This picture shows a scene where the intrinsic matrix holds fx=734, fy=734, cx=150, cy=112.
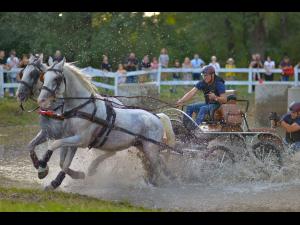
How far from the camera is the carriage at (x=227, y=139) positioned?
11586 mm

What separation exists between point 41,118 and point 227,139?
10.0 feet

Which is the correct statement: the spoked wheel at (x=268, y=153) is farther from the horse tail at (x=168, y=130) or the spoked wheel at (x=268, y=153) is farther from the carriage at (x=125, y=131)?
the horse tail at (x=168, y=130)

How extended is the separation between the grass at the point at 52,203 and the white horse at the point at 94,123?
82 cm

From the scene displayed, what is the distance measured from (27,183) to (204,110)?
9.92 feet

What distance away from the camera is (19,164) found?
1341 cm

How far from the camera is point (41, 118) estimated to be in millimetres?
10547

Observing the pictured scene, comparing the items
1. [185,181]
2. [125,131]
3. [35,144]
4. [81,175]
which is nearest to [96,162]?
[81,175]

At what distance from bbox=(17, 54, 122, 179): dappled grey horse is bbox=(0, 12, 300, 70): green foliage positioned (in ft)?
56.0

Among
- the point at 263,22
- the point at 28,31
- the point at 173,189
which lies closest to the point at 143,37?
the point at 28,31

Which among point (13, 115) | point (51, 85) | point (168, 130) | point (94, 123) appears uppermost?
point (51, 85)

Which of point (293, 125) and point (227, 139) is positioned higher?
point (293, 125)

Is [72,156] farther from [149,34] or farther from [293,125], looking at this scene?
[149,34]

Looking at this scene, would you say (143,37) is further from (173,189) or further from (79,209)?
(79,209)
